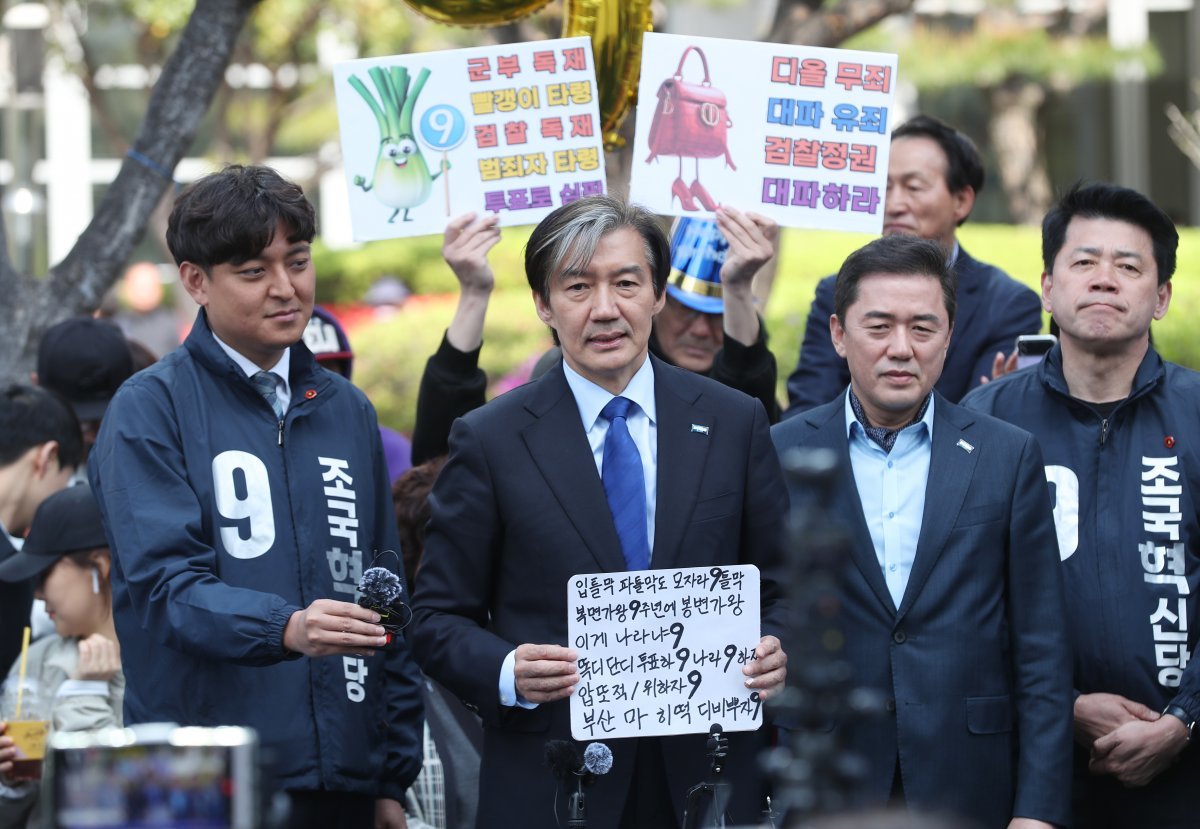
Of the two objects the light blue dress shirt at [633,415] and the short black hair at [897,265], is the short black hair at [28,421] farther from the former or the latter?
the short black hair at [897,265]

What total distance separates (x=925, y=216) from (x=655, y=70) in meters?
1.26

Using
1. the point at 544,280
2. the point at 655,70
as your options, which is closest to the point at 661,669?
the point at 544,280

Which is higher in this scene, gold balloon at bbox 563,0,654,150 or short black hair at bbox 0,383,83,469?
gold balloon at bbox 563,0,654,150

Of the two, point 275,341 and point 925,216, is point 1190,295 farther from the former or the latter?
point 275,341

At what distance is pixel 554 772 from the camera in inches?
149

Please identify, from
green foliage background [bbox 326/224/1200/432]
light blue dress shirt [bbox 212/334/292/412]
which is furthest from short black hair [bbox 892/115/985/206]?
green foliage background [bbox 326/224/1200/432]

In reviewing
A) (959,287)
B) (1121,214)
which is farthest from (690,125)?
(1121,214)

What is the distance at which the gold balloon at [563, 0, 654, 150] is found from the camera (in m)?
5.91

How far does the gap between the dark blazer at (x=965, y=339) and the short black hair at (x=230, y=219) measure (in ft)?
6.80

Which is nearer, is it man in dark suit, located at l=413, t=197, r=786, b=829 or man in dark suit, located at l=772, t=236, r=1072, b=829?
man in dark suit, located at l=413, t=197, r=786, b=829

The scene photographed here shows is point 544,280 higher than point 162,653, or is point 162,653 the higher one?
point 544,280

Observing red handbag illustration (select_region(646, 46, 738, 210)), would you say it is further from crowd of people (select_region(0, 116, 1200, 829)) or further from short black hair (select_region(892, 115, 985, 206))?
short black hair (select_region(892, 115, 985, 206))

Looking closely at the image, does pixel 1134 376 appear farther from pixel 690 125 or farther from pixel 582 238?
pixel 582 238

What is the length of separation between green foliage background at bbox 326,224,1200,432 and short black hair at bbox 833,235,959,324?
581 cm
